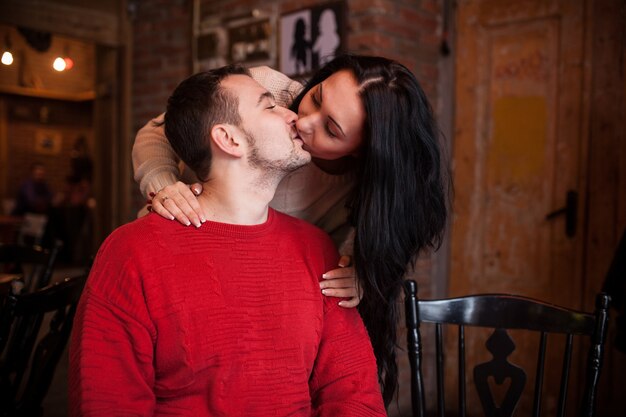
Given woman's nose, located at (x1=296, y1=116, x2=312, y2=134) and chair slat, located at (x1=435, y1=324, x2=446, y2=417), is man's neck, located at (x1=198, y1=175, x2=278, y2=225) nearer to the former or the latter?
woman's nose, located at (x1=296, y1=116, x2=312, y2=134)

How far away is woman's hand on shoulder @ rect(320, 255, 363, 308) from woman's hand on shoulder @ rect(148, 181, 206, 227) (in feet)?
1.14

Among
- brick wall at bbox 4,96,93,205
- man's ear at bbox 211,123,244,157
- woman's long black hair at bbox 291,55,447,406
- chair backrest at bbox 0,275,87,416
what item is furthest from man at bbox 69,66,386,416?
brick wall at bbox 4,96,93,205

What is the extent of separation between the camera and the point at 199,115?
1.44m

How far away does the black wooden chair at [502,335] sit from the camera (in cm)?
138

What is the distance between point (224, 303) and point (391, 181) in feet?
1.73

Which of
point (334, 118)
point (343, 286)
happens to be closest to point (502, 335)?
point (343, 286)

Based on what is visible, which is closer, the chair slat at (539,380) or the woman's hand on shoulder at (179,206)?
the woman's hand on shoulder at (179,206)

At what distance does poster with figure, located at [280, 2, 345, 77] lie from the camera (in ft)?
9.62

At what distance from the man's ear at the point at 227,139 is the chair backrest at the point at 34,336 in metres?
0.51

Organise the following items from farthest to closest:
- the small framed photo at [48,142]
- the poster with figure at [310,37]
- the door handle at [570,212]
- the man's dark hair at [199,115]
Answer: the small framed photo at [48,142]
the poster with figure at [310,37]
the door handle at [570,212]
the man's dark hair at [199,115]

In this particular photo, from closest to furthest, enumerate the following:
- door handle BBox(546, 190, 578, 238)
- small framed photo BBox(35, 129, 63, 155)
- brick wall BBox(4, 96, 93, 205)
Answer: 1. door handle BBox(546, 190, 578, 238)
2. brick wall BBox(4, 96, 93, 205)
3. small framed photo BBox(35, 129, 63, 155)

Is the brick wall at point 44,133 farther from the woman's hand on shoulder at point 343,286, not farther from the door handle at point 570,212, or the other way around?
the woman's hand on shoulder at point 343,286

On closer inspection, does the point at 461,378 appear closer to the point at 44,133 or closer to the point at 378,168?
the point at 378,168

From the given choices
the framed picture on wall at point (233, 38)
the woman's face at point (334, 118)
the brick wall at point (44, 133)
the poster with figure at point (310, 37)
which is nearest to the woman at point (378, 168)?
the woman's face at point (334, 118)
